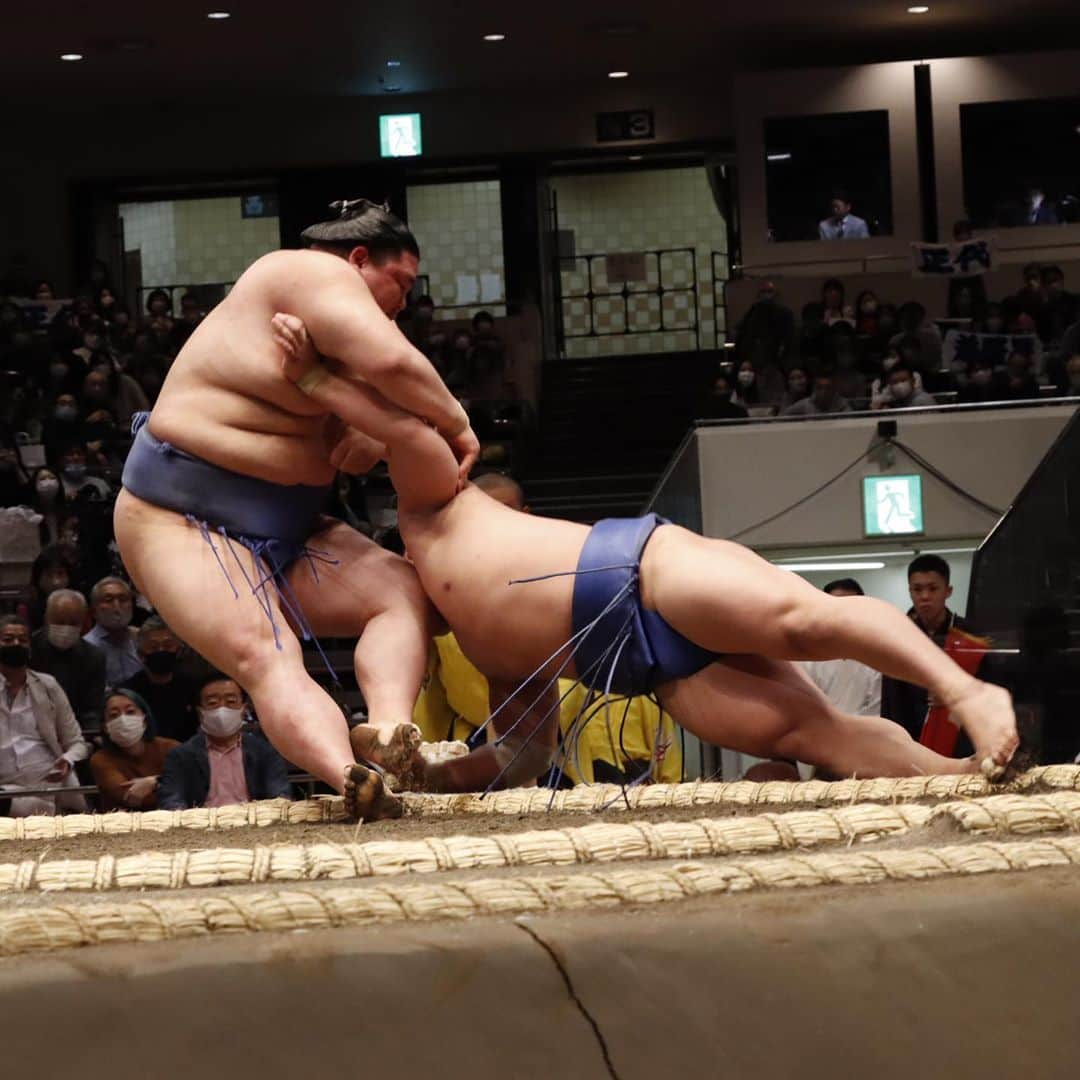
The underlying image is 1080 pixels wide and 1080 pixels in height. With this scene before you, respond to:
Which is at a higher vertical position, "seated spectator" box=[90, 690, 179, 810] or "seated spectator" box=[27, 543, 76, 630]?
"seated spectator" box=[27, 543, 76, 630]

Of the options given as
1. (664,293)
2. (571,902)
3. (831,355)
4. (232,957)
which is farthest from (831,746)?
(664,293)

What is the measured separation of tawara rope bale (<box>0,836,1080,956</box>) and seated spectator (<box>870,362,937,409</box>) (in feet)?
23.0

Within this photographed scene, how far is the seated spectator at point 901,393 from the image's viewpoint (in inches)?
331

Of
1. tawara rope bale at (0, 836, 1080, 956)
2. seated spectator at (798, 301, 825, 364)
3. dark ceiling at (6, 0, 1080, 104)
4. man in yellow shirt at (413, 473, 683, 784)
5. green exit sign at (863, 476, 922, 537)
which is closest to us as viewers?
tawara rope bale at (0, 836, 1080, 956)

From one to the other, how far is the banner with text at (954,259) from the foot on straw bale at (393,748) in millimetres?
9340

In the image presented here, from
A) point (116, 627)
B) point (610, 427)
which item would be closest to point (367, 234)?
point (116, 627)

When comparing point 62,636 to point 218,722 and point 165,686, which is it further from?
point 218,722

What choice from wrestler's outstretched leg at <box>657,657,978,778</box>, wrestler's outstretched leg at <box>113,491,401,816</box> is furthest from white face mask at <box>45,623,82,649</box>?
wrestler's outstretched leg at <box>657,657,978,778</box>

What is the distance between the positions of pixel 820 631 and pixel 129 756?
8.52ft

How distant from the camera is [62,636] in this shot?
5.66m

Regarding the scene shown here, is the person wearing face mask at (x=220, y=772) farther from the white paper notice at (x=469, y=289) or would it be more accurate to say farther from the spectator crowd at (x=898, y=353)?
the white paper notice at (x=469, y=289)

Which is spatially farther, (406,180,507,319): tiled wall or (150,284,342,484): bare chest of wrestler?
(406,180,507,319): tiled wall

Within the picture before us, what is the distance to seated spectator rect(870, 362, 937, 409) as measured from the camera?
8414 millimetres

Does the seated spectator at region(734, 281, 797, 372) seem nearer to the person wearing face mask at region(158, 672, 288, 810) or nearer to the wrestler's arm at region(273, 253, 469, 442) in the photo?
the person wearing face mask at region(158, 672, 288, 810)
